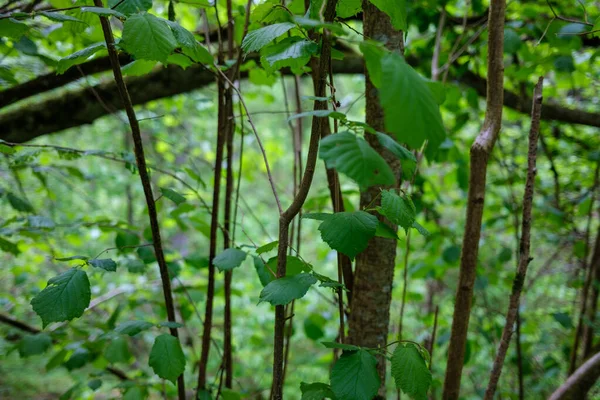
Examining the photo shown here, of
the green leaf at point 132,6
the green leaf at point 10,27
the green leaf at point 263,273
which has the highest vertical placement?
the green leaf at point 132,6

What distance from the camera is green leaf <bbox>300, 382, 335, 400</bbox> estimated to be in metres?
0.72

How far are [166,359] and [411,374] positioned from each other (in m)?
0.48

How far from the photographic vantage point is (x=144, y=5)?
68cm

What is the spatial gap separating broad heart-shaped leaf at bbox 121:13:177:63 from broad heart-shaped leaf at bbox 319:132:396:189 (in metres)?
0.29

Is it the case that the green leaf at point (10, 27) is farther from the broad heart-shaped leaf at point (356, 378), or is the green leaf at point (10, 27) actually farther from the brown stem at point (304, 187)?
the broad heart-shaped leaf at point (356, 378)

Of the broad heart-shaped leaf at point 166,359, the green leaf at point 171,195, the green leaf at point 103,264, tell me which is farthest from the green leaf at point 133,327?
the green leaf at point 171,195

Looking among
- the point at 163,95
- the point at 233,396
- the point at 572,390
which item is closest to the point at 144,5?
the point at 233,396

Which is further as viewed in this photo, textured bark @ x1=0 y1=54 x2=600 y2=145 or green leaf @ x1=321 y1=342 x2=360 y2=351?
textured bark @ x1=0 y1=54 x2=600 y2=145

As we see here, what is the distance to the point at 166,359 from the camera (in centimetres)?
84

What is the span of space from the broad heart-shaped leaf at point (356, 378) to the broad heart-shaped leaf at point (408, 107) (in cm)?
41

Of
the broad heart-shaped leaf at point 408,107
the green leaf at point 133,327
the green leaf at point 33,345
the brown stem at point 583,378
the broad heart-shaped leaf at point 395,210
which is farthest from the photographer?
the green leaf at point 33,345

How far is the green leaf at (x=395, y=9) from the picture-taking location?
584 millimetres

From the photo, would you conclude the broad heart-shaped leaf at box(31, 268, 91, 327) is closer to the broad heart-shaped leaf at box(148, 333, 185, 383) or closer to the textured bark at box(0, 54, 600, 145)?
the broad heart-shaped leaf at box(148, 333, 185, 383)

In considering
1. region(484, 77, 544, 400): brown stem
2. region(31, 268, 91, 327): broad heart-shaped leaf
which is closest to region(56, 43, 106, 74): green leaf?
region(31, 268, 91, 327): broad heart-shaped leaf
